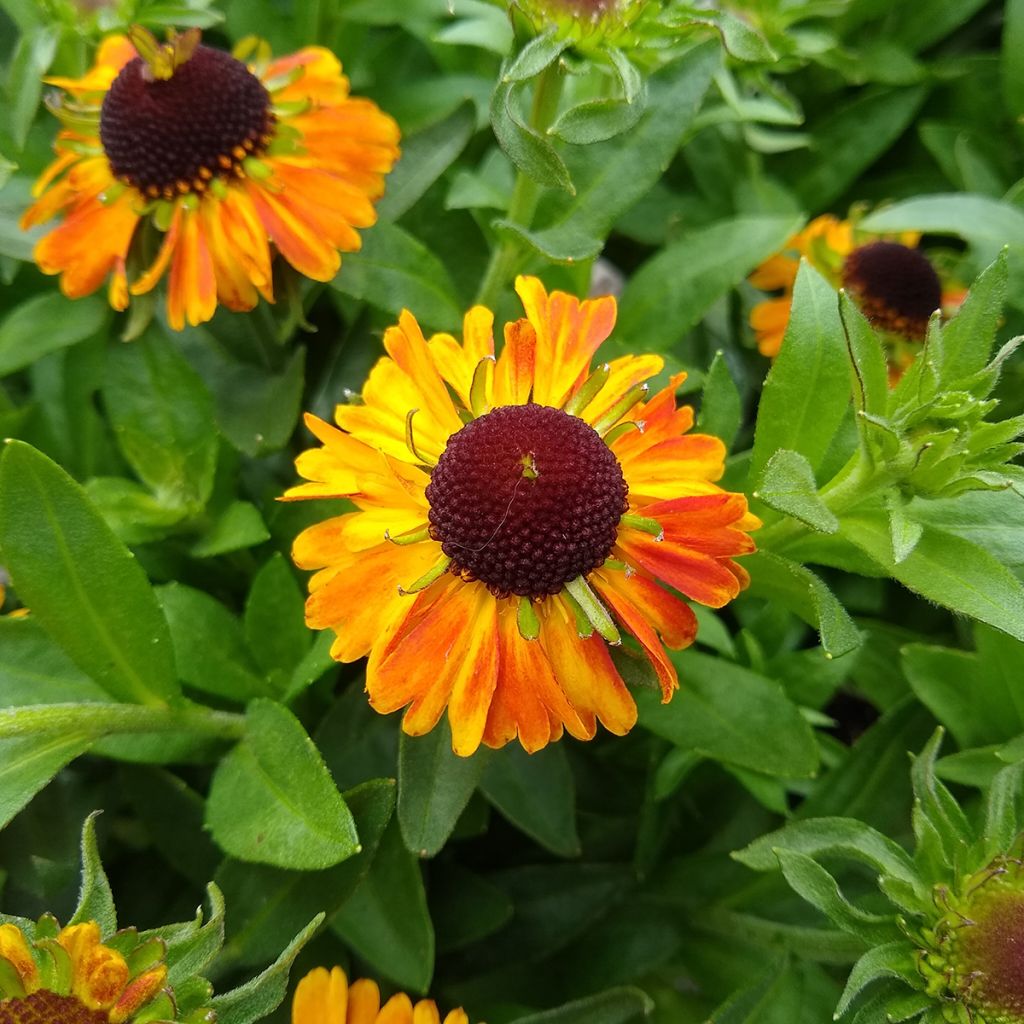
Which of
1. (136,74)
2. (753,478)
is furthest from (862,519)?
(136,74)

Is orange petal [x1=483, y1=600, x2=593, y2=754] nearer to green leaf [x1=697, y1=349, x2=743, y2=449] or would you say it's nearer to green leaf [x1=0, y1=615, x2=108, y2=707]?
green leaf [x1=697, y1=349, x2=743, y2=449]

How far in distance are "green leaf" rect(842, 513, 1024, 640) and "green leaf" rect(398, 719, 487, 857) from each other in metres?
0.36

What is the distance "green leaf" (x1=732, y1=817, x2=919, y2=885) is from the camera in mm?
845

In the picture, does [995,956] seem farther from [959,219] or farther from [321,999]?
[959,219]

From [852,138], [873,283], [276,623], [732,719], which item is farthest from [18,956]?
[852,138]

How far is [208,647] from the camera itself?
981 millimetres

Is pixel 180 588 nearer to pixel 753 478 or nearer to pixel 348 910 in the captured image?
pixel 348 910

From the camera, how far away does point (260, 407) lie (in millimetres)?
1122

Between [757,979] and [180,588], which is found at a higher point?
[180,588]

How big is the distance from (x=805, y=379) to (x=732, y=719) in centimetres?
32

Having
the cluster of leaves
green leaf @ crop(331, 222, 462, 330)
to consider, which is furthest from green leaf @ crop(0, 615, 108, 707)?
green leaf @ crop(331, 222, 462, 330)

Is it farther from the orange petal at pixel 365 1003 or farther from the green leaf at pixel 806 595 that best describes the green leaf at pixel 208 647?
the green leaf at pixel 806 595

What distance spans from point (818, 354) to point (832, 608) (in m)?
0.24

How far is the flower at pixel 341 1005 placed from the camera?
0.84 metres
